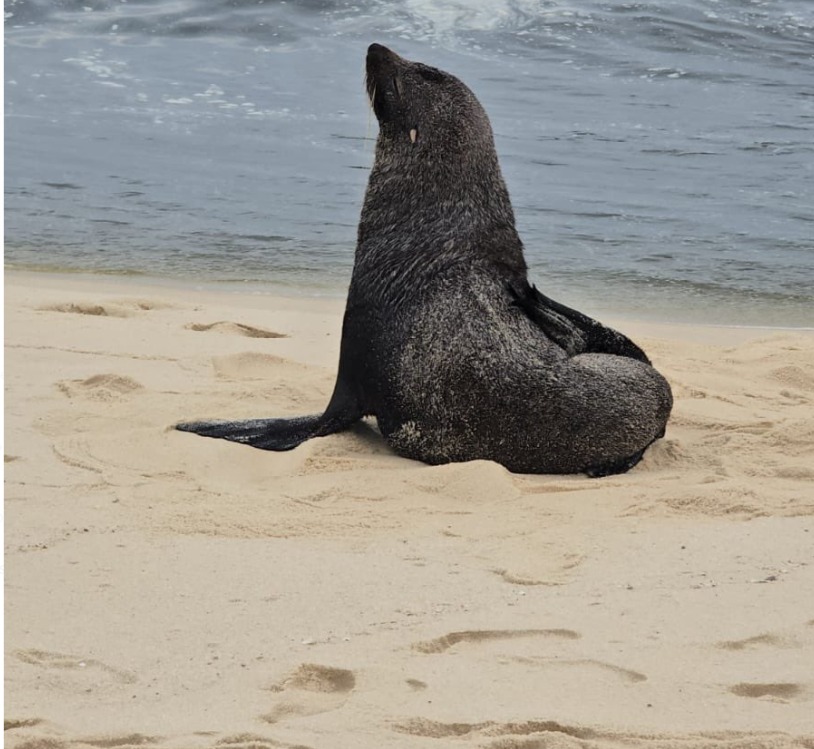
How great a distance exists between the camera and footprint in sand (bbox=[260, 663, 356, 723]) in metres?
2.88

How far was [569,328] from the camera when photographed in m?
5.38

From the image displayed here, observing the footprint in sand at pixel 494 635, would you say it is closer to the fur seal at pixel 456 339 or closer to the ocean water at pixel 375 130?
the fur seal at pixel 456 339

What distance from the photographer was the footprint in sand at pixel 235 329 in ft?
24.8

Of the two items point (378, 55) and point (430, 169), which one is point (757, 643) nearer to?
point (430, 169)

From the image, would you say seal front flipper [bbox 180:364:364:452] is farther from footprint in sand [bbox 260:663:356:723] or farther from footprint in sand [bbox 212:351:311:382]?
footprint in sand [bbox 260:663:356:723]

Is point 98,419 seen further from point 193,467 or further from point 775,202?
point 775,202

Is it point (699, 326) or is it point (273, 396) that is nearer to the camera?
point (273, 396)

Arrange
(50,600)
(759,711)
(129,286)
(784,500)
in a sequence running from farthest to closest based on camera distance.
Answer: (129,286), (784,500), (50,600), (759,711)

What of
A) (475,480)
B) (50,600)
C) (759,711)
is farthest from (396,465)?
(759,711)

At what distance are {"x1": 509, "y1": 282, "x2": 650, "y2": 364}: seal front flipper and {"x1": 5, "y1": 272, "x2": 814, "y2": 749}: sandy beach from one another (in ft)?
1.46

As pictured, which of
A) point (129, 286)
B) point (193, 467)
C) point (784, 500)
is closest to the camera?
point (784, 500)

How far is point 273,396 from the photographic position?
6.20 m

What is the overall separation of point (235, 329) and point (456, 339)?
9.08 feet

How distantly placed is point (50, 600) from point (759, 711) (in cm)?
180
